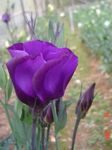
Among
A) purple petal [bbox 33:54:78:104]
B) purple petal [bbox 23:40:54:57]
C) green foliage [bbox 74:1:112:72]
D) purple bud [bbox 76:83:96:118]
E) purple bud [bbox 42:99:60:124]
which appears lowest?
green foliage [bbox 74:1:112:72]

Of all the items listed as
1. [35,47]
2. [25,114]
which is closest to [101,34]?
[25,114]

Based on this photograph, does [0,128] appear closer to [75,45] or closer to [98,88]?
[98,88]

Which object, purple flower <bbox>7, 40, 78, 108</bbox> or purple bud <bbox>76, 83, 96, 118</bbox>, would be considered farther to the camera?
purple bud <bbox>76, 83, 96, 118</bbox>

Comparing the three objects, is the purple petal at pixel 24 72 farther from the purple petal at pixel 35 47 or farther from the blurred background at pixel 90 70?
the blurred background at pixel 90 70

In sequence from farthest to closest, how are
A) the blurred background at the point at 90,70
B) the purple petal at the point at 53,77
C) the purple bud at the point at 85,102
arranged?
the blurred background at the point at 90,70, the purple bud at the point at 85,102, the purple petal at the point at 53,77

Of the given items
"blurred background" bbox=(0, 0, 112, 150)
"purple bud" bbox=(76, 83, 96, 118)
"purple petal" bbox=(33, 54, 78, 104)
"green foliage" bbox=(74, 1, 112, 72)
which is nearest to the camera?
"purple petal" bbox=(33, 54, 78, 104)

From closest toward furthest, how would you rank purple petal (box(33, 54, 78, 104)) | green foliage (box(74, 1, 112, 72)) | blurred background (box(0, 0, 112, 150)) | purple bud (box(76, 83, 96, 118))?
purple petal (box(33, 54, 78, 104)) → purple bud (box(76, 83, 96, 118)) → blurred background (box(0, 0, 112, 150)) → green foliage (box(74, 1, 112, 72))

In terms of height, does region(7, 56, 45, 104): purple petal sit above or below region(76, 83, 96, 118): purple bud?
above

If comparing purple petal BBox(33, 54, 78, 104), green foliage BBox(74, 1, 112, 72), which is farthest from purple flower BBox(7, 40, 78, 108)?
green foliage BBox(74, 1, 112, 72)

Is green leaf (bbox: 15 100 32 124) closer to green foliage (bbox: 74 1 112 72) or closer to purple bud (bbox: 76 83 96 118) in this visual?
purple bud (bbox: 76 83 96 118)

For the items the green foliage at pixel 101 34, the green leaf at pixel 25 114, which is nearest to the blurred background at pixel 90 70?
the green foliage at pixel 101 34
